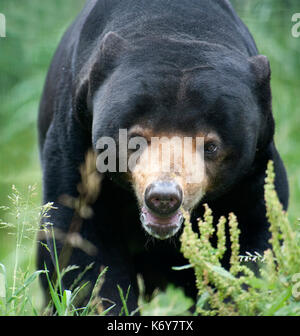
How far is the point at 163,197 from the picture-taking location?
387cm

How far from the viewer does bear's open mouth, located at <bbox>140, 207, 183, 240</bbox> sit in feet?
13.4

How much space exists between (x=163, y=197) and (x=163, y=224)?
0.25 m

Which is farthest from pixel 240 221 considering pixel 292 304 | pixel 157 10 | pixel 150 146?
→ pixel 292 304

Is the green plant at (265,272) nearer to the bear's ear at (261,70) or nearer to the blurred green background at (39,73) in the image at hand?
the bear's ear at (261,70)

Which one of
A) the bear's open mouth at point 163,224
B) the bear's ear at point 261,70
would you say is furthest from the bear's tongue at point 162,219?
the bear's ear at point 261,70

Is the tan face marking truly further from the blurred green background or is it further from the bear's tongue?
the blurred green background

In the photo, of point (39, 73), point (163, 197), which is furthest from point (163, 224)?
point (39, 73)

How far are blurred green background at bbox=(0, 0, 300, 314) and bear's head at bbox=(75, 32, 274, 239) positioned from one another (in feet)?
9.27

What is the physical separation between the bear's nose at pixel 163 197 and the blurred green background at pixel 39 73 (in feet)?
10.4

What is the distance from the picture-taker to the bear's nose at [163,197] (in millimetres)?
3867

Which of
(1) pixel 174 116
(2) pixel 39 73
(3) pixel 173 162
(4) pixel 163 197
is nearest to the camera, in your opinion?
(4) pixel 163 197

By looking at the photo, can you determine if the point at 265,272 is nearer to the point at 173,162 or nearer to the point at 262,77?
the point at 173,162

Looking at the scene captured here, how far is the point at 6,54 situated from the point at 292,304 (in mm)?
7621
